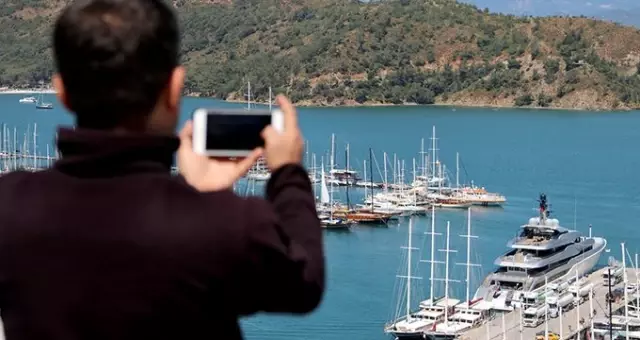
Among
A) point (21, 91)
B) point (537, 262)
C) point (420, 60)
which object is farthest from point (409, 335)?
point (21, 91)

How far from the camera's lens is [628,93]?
72.5m

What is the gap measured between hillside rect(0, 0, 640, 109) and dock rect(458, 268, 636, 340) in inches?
2228

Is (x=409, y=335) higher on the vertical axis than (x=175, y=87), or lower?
lower

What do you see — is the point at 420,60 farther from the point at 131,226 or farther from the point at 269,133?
the point at 131,226

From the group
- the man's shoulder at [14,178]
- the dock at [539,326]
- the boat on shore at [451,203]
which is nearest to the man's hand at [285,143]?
the man's shoulder at [14,178]

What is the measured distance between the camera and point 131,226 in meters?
0.98

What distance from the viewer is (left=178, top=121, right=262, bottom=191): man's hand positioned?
1131mm

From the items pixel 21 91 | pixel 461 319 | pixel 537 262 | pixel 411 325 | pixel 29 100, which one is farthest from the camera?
pixel 21 91

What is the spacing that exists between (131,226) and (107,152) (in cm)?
8

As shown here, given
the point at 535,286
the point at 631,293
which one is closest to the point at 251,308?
the point at 631,293

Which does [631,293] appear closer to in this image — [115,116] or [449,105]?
[115,116]

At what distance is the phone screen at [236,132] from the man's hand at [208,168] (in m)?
0.02

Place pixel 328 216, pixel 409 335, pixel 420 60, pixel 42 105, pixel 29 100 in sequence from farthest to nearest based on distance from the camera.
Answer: pixel 420 60 → pixel 29 100 → pixel 42 105 → pixel 328 216 → pixel 409 335

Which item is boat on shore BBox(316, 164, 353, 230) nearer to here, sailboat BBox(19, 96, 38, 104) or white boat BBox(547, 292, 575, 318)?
white boat BBox(547, 292, 575, 318)
